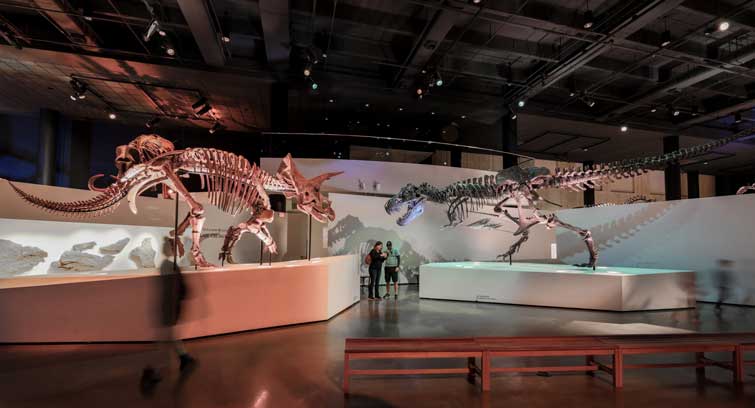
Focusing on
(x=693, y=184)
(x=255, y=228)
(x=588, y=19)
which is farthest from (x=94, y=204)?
(x=693, y=184)

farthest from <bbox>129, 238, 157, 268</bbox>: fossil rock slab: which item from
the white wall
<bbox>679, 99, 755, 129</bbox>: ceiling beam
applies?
<bbox>679, 99, 755, 129</bbox>: ceiling beam

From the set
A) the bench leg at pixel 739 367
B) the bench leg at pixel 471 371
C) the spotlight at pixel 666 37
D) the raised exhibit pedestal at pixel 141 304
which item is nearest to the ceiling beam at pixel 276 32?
the raised exhibit pedestal at pixel 141 304

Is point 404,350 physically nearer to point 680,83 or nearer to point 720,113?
point 680,83

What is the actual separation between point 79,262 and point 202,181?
3.27 m

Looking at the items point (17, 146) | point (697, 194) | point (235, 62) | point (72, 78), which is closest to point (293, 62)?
point (235, 62)

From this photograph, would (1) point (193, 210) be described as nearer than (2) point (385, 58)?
Yes

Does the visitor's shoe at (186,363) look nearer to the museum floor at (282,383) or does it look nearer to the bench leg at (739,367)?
the museum floor at (282,383)

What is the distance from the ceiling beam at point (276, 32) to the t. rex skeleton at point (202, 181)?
3877 millimetres

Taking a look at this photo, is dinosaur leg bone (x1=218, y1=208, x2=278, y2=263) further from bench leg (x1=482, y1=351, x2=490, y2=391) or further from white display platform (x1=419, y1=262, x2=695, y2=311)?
white display platform (x1=419, y1=262, x2=695, y2=311)

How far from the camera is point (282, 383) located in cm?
336

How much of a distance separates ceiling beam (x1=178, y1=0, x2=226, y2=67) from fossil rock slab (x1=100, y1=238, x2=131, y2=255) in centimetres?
477

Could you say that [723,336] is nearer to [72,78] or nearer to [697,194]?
[72,78]

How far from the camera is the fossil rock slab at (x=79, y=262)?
6383mm

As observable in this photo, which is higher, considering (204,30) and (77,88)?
(204,30)
